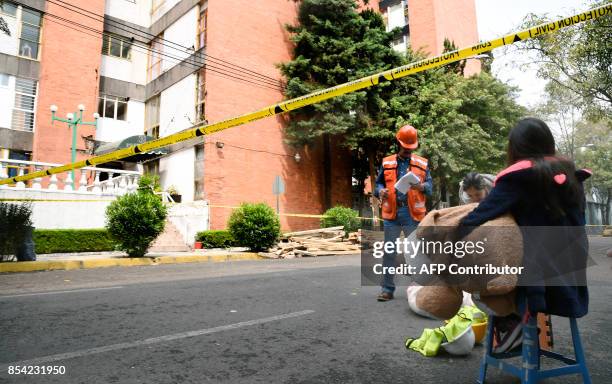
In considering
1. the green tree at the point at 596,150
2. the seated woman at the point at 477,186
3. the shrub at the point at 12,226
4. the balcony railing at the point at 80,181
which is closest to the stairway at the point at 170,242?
the balcony railing at the point at 80,181

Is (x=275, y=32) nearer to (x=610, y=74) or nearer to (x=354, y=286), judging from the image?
(x=610, y=74)

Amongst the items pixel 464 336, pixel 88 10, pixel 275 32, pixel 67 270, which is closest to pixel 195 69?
pixel 275 32

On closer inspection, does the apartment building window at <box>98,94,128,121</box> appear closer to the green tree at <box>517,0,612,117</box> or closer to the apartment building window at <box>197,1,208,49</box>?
the apartment building window at <box>197,1,208,49</box>

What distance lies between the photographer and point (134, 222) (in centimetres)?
1027

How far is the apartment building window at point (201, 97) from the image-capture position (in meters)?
19.2

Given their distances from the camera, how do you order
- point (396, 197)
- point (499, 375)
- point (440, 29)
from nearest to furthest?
point (499, 375)
point (396, 197)
point (440, 29)

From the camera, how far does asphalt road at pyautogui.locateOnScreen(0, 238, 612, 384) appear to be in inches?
95.3

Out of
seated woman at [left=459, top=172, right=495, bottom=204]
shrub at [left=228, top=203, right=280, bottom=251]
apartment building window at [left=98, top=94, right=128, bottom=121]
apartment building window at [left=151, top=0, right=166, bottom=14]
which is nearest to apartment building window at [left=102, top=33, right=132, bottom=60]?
apartment building window at [left=151, top=0, right=166, bottom=14]

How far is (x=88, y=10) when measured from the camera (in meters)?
21.7

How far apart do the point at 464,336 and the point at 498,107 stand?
22.9m

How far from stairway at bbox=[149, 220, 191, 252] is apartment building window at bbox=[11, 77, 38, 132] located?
10.4 metres

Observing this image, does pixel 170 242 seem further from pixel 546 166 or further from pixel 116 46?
→ pixel 116 46

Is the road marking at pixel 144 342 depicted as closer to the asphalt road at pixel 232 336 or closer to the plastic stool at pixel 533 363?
the asphalt road at pixel 232 336

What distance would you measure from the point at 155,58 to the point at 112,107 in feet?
12.8
